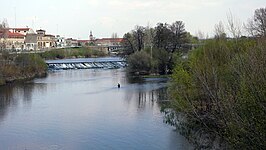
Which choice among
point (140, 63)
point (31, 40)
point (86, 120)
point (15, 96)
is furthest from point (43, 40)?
point (86, 120)

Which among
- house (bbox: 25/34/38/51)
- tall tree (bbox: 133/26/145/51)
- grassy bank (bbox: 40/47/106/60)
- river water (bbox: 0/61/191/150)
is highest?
house (bbox: 25/34/38/51)

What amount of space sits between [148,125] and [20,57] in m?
22.1

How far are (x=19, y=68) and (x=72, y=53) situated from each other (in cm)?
2948

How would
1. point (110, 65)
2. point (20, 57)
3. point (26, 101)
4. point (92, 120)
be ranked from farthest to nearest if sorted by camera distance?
point (110, 65) < point (20, 57) < point (26, 101) < point (92, 120)

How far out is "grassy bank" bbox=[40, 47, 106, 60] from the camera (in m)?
52.7

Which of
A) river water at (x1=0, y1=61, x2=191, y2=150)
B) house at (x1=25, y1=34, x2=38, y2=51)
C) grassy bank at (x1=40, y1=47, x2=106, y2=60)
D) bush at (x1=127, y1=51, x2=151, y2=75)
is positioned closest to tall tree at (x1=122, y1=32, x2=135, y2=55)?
bush at (x1=127, y1=51, x2=151, y2=75)

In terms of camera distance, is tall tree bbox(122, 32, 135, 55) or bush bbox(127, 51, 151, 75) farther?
tall tree bbox(122, 32, 135, 55)

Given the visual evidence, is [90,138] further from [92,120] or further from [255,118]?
[255,118]

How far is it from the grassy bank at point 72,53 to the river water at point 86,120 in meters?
32.9

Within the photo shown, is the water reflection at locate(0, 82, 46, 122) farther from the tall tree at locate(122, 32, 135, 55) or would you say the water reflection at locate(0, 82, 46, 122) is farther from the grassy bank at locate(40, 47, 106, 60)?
the grassy bank at locate(40, 47, 106, 60)

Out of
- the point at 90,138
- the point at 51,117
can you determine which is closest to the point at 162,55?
the point at 51,117

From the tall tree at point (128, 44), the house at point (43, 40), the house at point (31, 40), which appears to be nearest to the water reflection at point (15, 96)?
the tall tree at point (128, 44)

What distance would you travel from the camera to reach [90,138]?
10195mm

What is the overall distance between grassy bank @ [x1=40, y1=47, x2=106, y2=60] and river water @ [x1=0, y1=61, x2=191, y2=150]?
32950 millimetres
